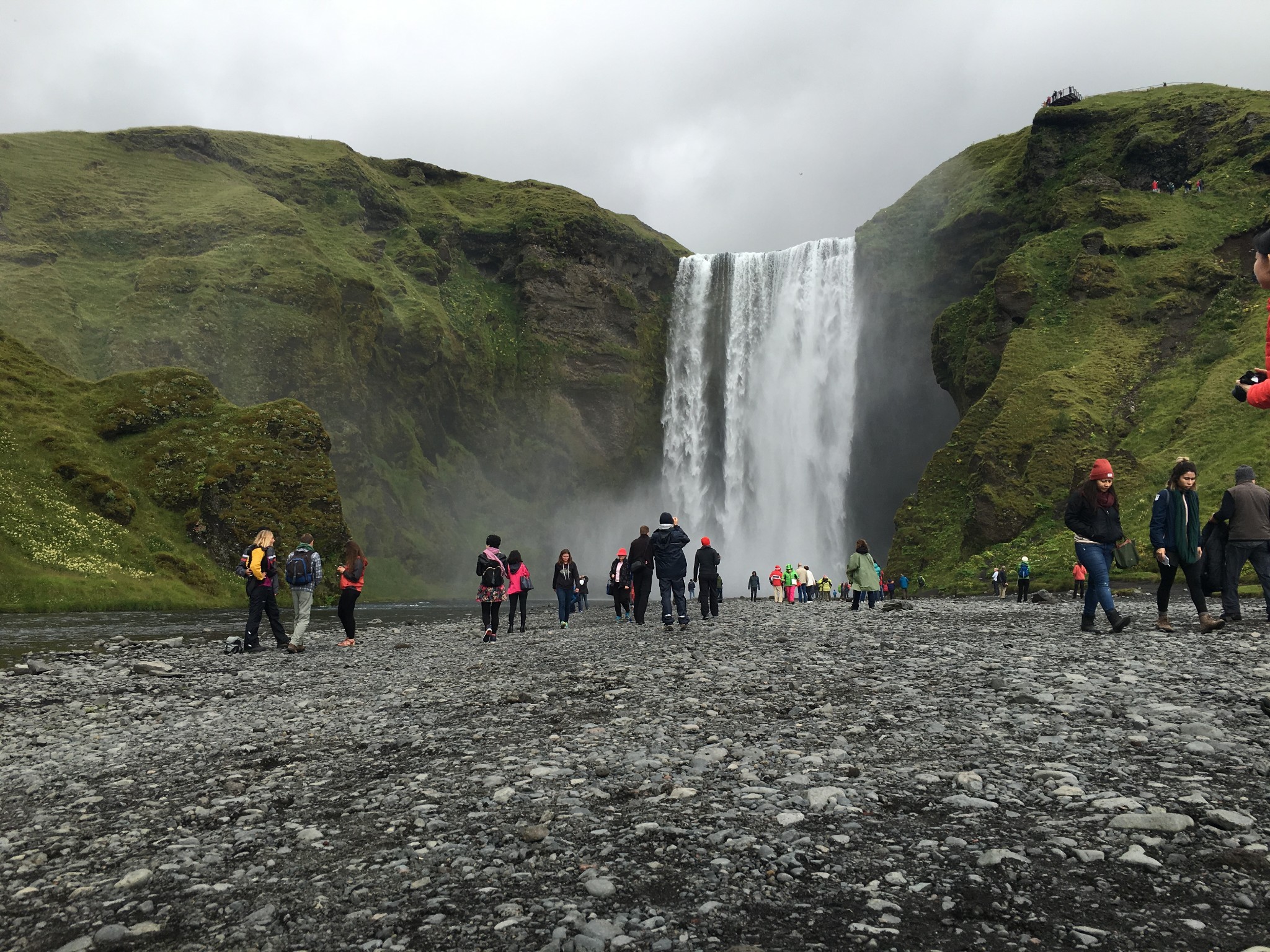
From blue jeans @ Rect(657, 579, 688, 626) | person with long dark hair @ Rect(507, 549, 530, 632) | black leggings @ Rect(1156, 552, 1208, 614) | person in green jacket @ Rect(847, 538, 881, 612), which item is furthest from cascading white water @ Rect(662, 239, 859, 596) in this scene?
black leggings @ Rect(1156, 552, 1208, 614)

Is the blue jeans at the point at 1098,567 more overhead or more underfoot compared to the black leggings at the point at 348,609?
more overhead

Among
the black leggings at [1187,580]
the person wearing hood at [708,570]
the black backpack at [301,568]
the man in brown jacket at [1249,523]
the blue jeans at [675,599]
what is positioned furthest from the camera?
the person wearing hood at [708,570]

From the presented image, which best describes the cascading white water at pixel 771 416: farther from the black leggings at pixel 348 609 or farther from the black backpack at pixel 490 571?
the black leggings at pixel 348 609

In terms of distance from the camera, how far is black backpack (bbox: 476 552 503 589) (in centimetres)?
2048

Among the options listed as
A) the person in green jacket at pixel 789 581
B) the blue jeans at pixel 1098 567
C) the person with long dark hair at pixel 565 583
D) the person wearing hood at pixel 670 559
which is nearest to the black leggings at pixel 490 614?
the person with long dark hair at pixel 565 583

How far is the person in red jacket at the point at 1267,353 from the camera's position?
4.92m

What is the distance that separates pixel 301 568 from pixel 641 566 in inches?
335

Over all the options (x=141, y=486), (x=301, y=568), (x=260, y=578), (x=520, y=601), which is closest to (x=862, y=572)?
(x=520, y=601)

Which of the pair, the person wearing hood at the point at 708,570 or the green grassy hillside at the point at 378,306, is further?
the green grassy hillside at the point at 378,306

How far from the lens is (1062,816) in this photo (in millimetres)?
4961

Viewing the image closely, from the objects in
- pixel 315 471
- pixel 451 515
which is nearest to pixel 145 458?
pixel 315 471

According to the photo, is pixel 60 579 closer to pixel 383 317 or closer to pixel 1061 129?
pixel 383 317

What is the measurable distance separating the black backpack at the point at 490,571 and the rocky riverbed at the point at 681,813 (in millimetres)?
8886

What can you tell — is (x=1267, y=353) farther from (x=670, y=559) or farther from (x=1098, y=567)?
(x=670, y=559)
